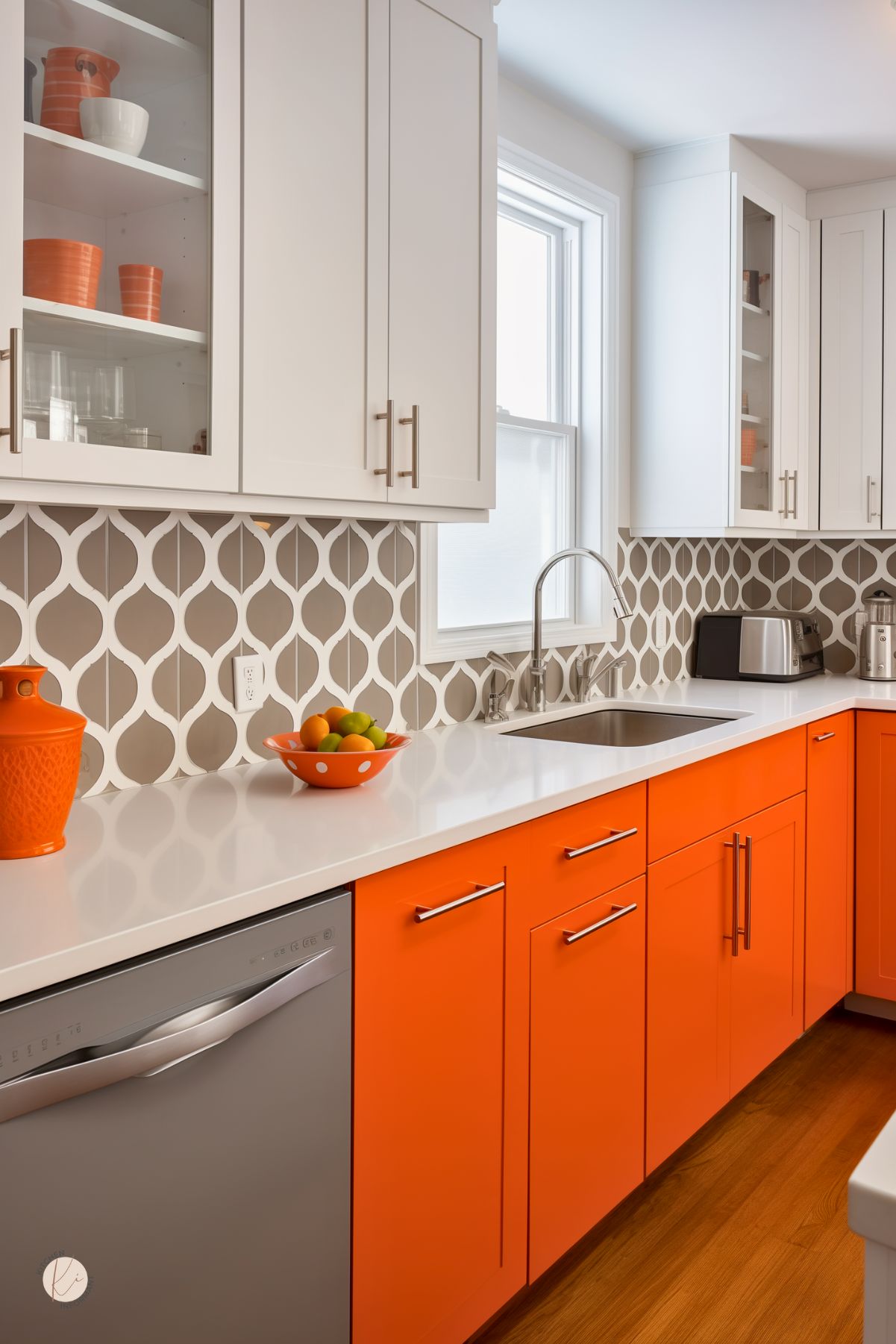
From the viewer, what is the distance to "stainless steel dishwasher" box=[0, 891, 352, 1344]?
1.12m

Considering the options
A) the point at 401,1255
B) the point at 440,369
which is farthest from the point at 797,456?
the point at 401,1255

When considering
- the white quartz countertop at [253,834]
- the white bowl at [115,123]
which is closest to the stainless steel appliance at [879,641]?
the white quartz countertop at [253,834]

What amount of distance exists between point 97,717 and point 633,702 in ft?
5.32

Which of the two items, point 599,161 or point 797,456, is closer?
point 599,161

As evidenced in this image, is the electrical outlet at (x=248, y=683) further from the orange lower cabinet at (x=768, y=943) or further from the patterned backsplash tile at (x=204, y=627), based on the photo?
the orange lower cabinet at (x=768, y=943)

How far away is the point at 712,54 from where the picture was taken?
261 centimetres

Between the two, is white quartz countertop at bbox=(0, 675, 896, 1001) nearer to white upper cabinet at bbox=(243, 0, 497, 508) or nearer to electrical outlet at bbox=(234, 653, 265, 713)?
electrical outlet at bbox=(234, 653, 265, 713)

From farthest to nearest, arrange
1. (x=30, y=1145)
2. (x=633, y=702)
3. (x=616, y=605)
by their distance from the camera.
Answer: (x=616, y=605) < (x=633, y=702) < (x=30, y=1145)

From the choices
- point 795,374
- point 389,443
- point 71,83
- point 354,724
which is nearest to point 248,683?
point 354,724

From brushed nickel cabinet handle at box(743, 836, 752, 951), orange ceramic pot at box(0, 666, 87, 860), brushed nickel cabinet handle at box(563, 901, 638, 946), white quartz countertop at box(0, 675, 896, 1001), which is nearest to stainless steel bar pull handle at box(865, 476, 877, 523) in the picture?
white quartz countertop at box(0, 675, 896, 1001)

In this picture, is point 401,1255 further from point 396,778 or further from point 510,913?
point 396,778

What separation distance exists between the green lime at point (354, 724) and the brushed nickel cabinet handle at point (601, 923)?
1.64 feet

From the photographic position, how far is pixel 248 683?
212 centimetres

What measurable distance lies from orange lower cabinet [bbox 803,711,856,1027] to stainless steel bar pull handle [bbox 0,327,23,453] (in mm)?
2198
